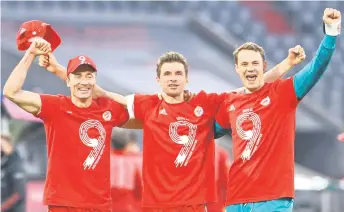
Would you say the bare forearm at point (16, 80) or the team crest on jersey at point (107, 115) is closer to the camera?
the bare forearm at point (16, 80)

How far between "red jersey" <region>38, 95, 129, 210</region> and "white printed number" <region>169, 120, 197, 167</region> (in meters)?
0.42

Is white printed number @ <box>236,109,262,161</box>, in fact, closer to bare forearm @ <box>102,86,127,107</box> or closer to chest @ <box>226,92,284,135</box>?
chest @ <box>226,92,284,135</box>

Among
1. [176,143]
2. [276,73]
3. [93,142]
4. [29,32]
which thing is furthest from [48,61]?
[276,73]

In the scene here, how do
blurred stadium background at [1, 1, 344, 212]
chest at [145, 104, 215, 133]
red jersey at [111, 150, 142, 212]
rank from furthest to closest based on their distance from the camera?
blurred stadium background at [1, 1, 344, 212]
red jersey at [111, 150, 142, 212]
chest at [145, 104, 215, 133]

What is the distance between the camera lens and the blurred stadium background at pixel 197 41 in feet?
53.6

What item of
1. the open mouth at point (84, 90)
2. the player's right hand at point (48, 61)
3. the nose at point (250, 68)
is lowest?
the open mouth at point (84, 90)

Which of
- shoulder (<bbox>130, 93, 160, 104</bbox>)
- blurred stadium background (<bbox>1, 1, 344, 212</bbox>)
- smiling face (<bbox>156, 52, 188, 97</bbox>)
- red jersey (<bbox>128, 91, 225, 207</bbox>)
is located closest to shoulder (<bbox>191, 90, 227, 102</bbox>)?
red jersey (<bbox>128, 91, 225, 207</bbox>)

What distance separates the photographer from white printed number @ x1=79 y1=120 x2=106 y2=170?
6.00 meters

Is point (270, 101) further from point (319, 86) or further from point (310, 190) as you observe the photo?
point (319, 86)

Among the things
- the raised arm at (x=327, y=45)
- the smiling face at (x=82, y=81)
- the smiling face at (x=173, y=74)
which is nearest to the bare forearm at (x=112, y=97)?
the smiling face at (x=82, y=81)

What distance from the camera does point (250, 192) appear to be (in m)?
5.81

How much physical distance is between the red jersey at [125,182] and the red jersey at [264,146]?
15.4 feet

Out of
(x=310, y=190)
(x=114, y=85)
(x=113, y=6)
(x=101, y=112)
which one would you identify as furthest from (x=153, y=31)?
(x=101, y=112)

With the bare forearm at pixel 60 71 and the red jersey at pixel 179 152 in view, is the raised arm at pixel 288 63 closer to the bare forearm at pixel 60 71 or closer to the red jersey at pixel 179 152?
the red jersey at pixel 179 152
